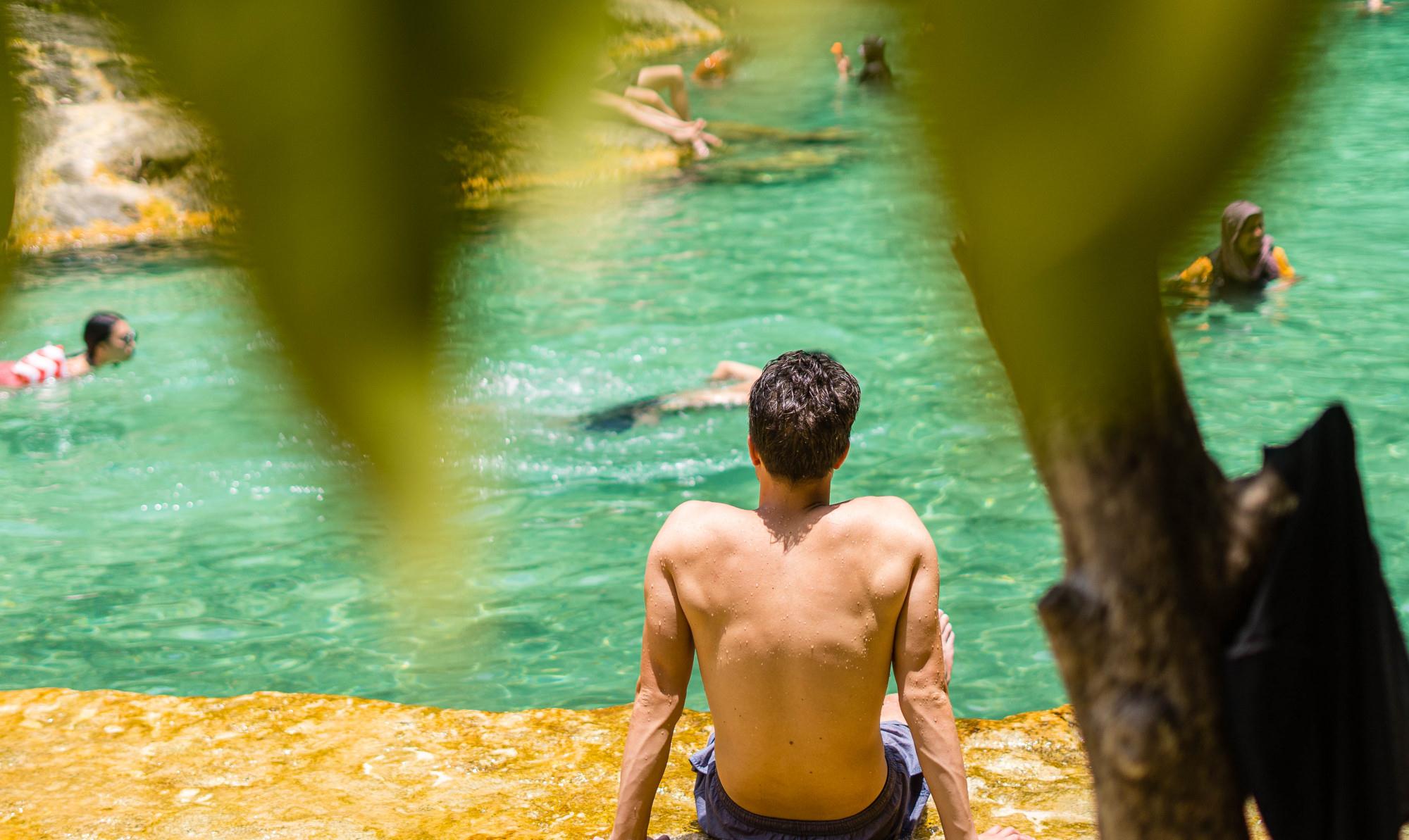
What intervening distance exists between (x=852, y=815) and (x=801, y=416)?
3.10ft

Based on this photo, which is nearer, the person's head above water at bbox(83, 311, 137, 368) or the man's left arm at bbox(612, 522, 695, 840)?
the person's head above water at bbox(83, 311, 137, 368)

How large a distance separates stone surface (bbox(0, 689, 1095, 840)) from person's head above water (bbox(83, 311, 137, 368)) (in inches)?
75.5

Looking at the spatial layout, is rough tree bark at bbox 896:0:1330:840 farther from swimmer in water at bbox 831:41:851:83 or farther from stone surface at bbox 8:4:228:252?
stone surface at bbox 8:4:228:252

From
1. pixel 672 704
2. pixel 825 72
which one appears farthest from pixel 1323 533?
pixel 672 704

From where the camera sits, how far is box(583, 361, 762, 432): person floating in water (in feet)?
26.3

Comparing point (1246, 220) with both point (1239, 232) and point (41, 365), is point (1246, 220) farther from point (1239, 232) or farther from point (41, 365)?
point (41, 365)

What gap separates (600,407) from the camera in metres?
8.42

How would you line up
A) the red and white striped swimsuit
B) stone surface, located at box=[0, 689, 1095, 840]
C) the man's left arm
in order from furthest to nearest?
stone surface, located at box=[0, 689, 1095, 840] → the man's left arm → the red and white striped swimsuit

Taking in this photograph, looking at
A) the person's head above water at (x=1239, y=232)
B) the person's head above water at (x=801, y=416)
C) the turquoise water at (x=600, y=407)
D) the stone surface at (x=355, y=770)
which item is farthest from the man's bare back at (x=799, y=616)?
the person's head above water at (x=1239, y=232)

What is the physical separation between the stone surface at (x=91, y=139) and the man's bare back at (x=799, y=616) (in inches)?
84.8

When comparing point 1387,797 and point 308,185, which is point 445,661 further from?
point 1387,797

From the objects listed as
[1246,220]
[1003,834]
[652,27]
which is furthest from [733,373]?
[652,27]

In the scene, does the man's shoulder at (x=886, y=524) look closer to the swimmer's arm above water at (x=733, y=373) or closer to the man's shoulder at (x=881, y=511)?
the man's shoulder at (x=881, y=511)

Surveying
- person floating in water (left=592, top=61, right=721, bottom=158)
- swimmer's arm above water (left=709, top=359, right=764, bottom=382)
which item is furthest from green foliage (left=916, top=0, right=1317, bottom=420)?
swimmer's arm above water (left=709, top=359, right=764, bottom=382)
